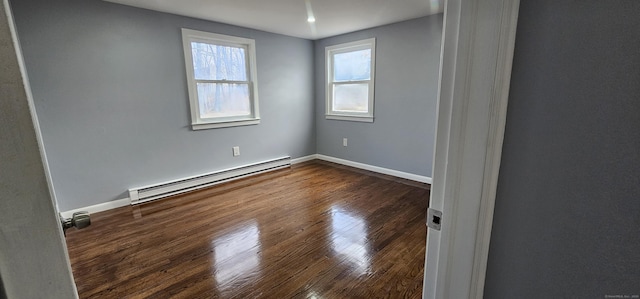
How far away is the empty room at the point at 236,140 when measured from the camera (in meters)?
1.96

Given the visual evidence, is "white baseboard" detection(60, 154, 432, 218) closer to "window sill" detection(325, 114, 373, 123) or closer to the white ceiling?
"window sill" detection(325, 114, 373, 123)

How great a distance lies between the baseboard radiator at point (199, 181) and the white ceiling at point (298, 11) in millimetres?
1956

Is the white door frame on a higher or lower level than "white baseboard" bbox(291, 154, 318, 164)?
higher

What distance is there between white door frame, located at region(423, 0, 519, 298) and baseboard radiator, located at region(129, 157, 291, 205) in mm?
3285

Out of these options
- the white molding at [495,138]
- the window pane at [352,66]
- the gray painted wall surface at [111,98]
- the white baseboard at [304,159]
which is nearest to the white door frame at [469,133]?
the white molding at [495,138]

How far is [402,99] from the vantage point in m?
3.72

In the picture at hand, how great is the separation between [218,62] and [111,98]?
1.30 metres

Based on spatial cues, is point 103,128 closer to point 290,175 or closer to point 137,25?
point 137,25

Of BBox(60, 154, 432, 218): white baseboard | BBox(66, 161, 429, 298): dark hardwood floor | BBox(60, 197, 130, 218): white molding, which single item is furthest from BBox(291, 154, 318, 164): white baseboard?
BBox(60, 197, 130, 218): white molding

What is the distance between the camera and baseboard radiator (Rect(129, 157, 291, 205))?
3.06m

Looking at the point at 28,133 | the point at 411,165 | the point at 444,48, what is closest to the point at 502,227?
the point at 444,48

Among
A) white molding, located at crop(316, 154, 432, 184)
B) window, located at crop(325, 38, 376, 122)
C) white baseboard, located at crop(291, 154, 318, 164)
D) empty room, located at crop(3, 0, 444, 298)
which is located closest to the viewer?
empty room, located at crop(3, 0, 444, 298)

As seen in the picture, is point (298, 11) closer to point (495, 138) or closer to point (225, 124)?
point (225, 124)

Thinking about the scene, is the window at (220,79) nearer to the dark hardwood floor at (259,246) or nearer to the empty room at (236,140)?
the empty room at (236,140)
